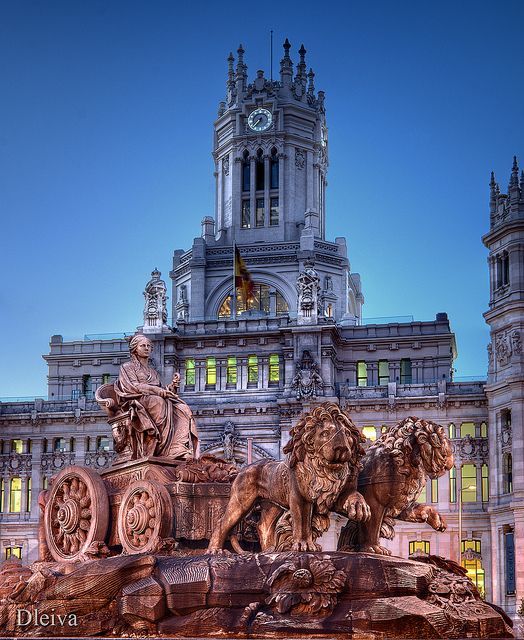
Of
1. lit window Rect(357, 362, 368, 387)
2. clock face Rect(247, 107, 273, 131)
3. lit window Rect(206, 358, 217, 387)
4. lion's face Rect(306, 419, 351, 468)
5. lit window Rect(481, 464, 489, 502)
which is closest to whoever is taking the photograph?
lion's face Rect(306, 419, 351, 468)

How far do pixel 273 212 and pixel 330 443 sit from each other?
3185 inches

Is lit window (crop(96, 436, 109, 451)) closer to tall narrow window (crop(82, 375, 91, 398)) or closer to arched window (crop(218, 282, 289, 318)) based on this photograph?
tall narrow window (crop(82, 375, 91, 398))

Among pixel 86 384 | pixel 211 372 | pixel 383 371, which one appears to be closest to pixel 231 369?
pixel 211 372

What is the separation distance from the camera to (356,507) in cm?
1862

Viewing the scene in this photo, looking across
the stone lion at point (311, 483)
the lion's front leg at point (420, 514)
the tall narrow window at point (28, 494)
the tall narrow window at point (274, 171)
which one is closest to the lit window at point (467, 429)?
the tall narrow window at point (28, 494)

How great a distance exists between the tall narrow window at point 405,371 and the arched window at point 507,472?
39.9ft

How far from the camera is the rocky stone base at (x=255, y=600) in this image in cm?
1644

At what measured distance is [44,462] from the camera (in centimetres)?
8312

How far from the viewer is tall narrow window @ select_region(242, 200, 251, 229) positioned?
3875 inches

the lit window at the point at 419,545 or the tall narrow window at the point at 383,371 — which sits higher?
the tall narrow window at the point at 383,371

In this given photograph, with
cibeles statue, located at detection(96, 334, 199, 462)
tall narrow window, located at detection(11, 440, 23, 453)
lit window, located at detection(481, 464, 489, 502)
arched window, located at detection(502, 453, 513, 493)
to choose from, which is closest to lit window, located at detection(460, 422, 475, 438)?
lit window, located at detection(481, 464, 489, 502)

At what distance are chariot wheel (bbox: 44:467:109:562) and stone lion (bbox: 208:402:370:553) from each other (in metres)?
2.25

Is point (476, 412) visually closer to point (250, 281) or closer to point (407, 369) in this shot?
point (407, 369)

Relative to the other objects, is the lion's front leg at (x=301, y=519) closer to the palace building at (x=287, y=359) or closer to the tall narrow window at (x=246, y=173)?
the palace building at (x=287, y=359)
